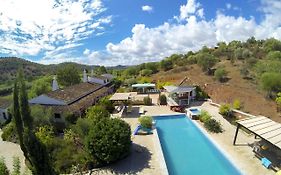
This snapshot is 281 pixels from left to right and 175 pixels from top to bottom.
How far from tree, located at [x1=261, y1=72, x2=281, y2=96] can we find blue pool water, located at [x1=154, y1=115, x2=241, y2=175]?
10268 millimetres

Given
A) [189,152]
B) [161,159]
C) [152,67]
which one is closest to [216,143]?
[189,152]

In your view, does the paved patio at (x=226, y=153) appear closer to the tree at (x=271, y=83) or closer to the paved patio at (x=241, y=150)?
the paved patio at (x=241, y=150)

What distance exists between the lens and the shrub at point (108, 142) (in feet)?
50.2

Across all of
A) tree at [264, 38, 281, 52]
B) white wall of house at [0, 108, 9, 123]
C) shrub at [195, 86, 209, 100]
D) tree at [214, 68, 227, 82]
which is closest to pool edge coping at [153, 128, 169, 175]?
shrub at [195, 86, 209, 100]

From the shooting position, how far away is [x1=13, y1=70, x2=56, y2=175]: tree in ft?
31.9

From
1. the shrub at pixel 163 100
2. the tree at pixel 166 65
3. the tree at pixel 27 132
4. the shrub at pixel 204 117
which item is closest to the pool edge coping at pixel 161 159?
the shrub at pixel 204 117

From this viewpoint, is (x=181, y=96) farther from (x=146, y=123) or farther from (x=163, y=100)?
(x=146, y=123)

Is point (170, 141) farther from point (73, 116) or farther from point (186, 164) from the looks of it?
point (73, 116)

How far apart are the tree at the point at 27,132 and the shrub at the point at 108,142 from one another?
4982 mm

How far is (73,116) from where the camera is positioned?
953 inches

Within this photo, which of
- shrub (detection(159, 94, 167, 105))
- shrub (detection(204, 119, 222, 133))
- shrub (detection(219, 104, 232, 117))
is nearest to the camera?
shrub (detection(204, 119, 222, 133))

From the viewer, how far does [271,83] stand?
2764 centimetres

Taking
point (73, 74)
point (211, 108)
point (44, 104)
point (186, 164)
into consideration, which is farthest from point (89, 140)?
point (73, 74)

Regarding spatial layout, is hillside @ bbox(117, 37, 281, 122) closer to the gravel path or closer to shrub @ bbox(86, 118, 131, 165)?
shrub @ bbox(86, 118, 131, 165)
